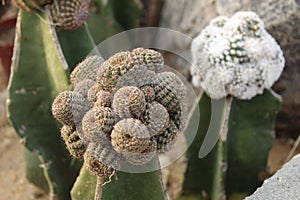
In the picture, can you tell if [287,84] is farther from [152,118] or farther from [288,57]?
[152,118]

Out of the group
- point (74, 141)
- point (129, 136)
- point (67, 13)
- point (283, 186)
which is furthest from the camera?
point (67, 13)

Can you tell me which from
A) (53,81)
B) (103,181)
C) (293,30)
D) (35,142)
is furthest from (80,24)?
(293,30)

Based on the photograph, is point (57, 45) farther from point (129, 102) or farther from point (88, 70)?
point (129, 102)

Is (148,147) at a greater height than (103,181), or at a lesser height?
greater

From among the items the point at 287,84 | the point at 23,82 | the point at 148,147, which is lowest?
the point at 287,84

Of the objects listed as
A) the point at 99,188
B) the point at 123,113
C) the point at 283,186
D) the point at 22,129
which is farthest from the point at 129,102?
the point at 22,129

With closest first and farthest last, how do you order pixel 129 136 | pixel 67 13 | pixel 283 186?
pixel 129 136 → pixel 283 186 → pixel 67 13

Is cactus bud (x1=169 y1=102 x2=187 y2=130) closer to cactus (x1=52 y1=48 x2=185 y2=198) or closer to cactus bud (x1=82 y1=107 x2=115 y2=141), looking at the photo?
cactus (x1=52 y1=48 x2=185 y2=198)

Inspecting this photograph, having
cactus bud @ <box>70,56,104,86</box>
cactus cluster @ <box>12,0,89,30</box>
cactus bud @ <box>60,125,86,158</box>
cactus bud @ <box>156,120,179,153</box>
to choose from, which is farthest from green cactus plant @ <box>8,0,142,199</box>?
cactus bud @ <box>156,120,179,153</box>
